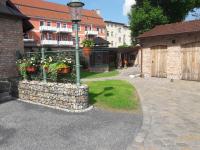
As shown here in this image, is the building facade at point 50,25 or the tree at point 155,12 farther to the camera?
the building facade at point 50,25

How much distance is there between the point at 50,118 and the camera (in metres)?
7.99

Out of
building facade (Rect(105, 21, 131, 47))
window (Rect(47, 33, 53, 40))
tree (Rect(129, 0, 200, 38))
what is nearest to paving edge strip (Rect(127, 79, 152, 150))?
tree (Rect(129, 0, 200, 38))

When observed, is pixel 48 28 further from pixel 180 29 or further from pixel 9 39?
pixel 9 39

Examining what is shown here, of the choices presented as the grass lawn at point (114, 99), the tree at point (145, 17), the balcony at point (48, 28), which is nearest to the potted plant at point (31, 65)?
the grass lawn at point (114, 99)

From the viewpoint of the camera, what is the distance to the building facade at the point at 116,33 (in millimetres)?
70438

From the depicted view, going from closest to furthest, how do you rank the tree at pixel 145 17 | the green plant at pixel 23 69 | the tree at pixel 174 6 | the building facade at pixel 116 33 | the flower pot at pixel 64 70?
1. the flower pot at pixel 64 70
2. the green plant at pixel 23 69
3. the tree at pixel 145 17
4. the tree at pixel 174 6
5. the building facade at pixel 116 33

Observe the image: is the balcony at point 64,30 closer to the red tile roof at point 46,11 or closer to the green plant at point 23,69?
the red tile roof at point 46,11

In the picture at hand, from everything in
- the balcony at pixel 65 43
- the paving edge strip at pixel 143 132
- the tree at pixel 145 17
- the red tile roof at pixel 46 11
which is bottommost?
the paving edge strip at pixel 143 132

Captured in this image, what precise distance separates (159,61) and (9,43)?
35.8 ft

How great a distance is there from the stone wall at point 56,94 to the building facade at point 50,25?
3495 cm

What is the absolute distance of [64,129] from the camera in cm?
695

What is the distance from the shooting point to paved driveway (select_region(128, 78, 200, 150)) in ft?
19.2

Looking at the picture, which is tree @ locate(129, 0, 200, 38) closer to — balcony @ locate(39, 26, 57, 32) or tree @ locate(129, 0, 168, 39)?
tree @ locate(129, 0, 168, 39)

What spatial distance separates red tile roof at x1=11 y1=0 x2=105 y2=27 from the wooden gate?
33.7m
